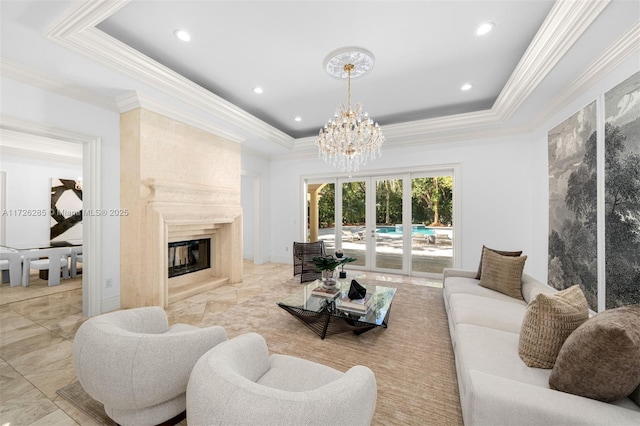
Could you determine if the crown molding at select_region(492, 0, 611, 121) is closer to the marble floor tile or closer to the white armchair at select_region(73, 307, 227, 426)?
the white armchair at select_region(73, 307, 227, 426)

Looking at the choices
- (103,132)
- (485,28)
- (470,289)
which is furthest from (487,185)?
(103,132)

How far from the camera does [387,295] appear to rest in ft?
10.1

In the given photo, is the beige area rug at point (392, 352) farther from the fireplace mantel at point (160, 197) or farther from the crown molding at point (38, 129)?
the crown molding at point (38, 129)

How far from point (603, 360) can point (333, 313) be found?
1.87m

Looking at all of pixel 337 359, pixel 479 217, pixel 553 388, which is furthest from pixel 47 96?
pixel 479 217

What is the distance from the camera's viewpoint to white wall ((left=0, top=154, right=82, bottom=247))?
5543mm

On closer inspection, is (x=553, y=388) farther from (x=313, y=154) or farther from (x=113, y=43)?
(x=313, y=154)

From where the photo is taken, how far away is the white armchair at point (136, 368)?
128 centimetres

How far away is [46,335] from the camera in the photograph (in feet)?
8.59

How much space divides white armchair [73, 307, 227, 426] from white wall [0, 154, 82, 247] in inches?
270

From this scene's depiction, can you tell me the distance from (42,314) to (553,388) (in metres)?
4.97

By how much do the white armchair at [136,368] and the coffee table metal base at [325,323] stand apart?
1308 mm

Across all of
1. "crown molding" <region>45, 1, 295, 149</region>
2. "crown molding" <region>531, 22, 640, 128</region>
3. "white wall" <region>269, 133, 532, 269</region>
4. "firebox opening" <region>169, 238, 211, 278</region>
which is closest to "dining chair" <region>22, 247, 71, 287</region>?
"firebox opening" <region>169, 238, 211, 278</region>

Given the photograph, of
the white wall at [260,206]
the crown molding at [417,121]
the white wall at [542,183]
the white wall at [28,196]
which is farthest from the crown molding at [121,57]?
the white wall at [28,196]
